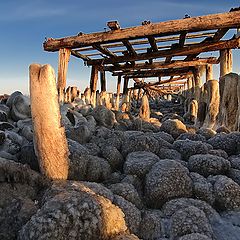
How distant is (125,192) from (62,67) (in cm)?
718

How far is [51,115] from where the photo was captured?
288cm

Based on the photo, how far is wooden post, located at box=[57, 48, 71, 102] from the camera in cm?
914

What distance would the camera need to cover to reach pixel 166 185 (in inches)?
119

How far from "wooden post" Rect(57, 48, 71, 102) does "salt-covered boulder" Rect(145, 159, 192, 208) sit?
21.5ft

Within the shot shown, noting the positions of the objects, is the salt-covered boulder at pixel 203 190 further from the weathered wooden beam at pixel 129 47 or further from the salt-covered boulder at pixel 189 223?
the weathered wooden beam at pixel 129 47

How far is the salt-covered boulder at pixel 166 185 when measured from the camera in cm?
301

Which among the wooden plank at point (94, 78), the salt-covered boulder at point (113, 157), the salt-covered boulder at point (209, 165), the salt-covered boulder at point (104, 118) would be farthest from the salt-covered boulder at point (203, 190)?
the wooden plank at point (94, 78)

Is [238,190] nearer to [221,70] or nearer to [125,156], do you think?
[125,156]

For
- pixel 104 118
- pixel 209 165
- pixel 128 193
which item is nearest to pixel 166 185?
pixel 128 193

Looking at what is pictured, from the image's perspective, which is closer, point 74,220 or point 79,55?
point 74,220

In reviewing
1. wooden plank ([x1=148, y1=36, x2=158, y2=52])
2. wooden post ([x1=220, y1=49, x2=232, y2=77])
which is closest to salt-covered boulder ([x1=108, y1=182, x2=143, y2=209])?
wooden plank ([x1=148, y1=36, x2=158, y2=52])

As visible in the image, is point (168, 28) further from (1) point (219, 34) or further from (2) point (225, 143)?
(2) point (225, 143)

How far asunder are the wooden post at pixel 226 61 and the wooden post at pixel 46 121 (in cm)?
780

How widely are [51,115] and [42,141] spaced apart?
28 centimetres
